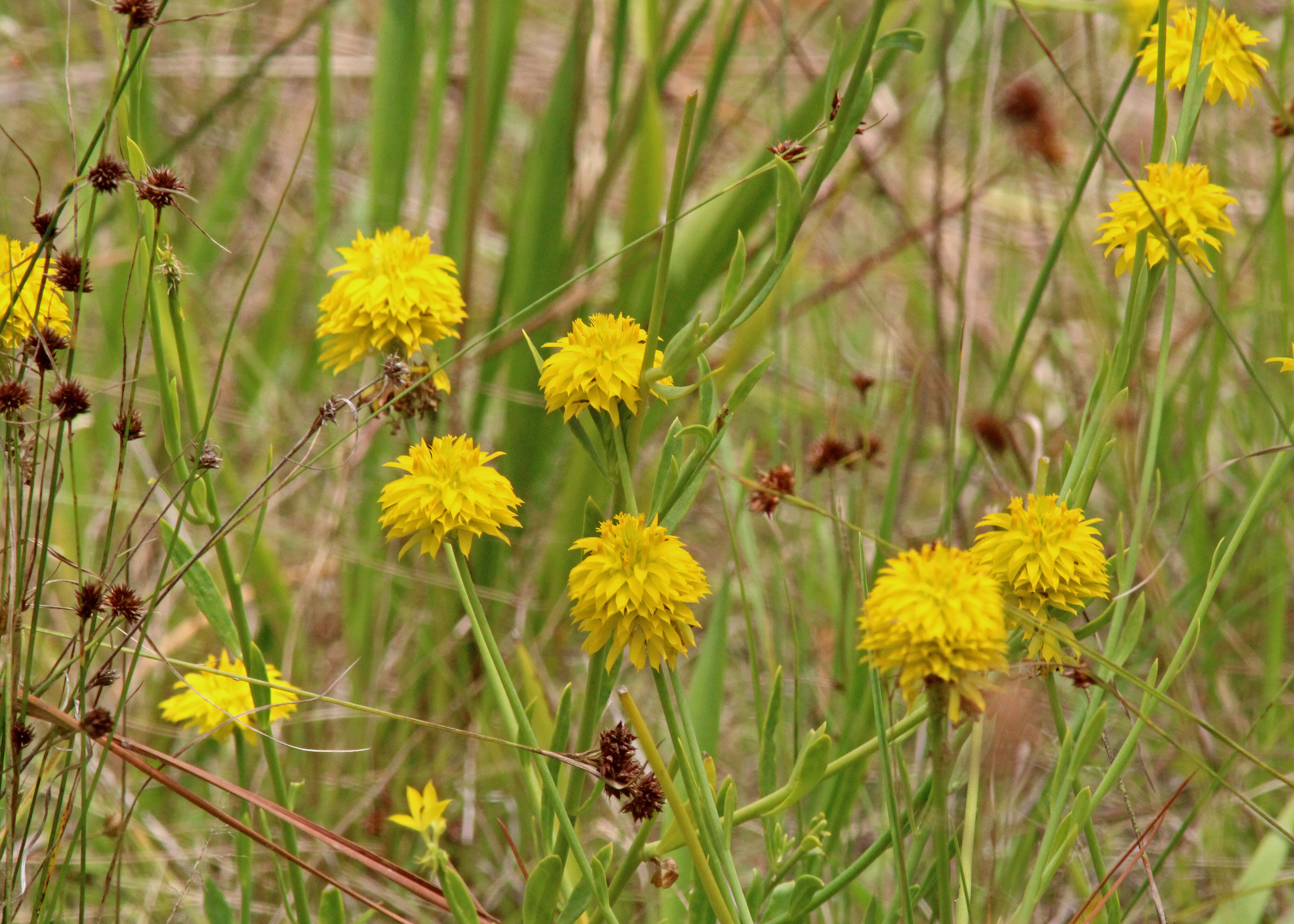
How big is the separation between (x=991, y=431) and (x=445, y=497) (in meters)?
0.63

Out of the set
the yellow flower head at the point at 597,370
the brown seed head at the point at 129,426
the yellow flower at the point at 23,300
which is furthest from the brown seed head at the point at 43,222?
the yellow flower head at the point at 597,370

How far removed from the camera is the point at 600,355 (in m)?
0.68

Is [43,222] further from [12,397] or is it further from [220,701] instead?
[220,701]

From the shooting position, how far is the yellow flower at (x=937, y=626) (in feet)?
1.76

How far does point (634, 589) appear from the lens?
0.64m

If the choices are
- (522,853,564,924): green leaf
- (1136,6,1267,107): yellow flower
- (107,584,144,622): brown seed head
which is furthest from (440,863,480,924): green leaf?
(1136,6,1267,107): yellow flower

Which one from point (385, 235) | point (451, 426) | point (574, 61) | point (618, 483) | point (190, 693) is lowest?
point (190, 693)

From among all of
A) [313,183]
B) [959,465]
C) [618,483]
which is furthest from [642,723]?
[313,183]

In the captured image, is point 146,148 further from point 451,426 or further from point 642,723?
point 642,723

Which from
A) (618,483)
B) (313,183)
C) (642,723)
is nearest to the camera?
(642,723)

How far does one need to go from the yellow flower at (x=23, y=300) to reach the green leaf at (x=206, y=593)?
0.17 metres

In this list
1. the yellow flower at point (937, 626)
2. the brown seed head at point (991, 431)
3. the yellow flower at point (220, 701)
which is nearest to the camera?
the yellow flower at point (937, 626)

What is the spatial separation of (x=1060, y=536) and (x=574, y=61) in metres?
1.30

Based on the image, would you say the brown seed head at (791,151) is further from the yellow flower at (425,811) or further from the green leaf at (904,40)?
the yellow flower at (425,811)
